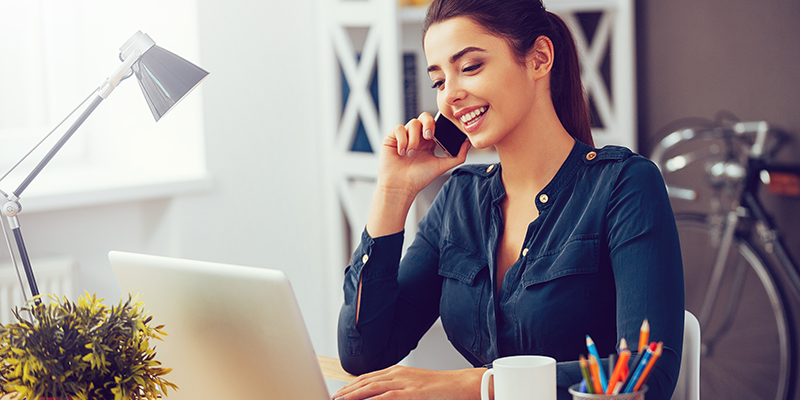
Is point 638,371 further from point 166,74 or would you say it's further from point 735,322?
point 735,322

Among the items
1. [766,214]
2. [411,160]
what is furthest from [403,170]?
[766,214]

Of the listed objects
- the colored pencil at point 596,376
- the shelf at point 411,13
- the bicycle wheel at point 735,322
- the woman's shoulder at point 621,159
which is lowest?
the bicycle wheel at point 735,322

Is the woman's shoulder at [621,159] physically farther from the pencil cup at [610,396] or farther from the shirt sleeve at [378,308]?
the pencil cup at [610,396]

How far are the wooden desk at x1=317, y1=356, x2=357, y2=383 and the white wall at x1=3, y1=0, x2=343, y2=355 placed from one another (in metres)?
1.08

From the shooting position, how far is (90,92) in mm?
2346

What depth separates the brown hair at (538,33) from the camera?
1296 mm

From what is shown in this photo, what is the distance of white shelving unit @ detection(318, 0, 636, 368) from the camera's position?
240cm

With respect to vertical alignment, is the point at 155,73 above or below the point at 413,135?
above

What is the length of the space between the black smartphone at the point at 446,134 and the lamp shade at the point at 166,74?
0.46m

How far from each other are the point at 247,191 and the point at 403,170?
1.19m

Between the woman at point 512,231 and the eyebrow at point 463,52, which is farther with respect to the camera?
the eyebrow at point 463,52

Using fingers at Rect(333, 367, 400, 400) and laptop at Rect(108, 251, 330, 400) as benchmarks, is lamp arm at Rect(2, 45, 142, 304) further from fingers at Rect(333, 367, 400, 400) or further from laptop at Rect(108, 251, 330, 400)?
fingers at Rect(333, 367, 400, 400)

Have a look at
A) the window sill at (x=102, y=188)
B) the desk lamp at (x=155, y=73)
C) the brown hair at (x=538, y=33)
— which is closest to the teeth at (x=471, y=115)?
the brown hair at (x=538, y=33)

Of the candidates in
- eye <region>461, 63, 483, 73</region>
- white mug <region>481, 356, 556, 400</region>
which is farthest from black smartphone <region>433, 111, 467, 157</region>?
white mug <region>481, 356, 556, 400</region>
